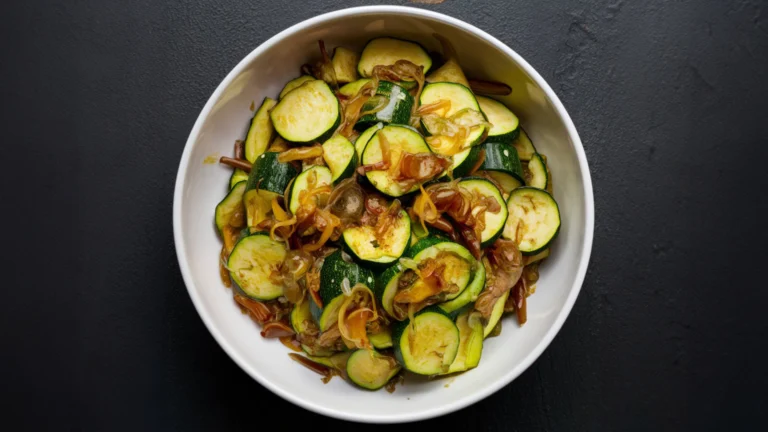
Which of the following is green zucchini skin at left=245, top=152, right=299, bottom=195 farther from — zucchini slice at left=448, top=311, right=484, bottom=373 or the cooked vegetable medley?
zucchini slice at left=448, top=311, right=484, bottom=373

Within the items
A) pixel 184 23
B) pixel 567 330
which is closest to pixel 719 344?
pixel 567 330

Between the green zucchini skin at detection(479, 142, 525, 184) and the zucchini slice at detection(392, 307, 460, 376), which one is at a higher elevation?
the green zucchini skin at detection(479, 142, 525, 184)

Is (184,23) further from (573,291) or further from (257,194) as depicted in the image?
(573,291)

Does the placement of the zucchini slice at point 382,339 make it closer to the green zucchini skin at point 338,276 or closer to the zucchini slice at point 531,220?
the green zucchini skin at point 338,276

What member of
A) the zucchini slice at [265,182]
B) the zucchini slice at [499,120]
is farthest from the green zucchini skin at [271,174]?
the zucchini slice at [499,120]

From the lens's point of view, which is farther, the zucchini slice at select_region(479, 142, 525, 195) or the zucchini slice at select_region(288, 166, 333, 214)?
the zucchini slice at select_region(479, 142, 525, 195)

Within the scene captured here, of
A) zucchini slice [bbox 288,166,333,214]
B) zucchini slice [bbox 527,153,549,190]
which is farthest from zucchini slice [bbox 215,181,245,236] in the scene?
zucchini slice [bbox 527,153,549,190]
